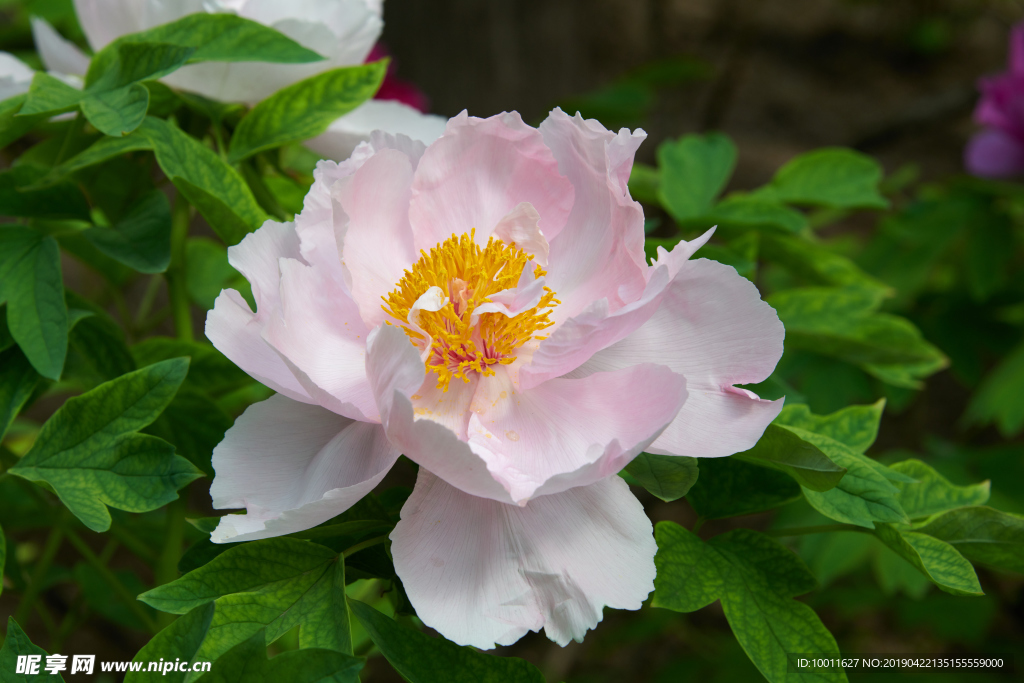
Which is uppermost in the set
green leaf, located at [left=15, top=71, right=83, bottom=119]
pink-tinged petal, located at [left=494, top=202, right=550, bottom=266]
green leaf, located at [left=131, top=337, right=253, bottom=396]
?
green leaf, located at [left=15, top=71, right=83, bottom=119]

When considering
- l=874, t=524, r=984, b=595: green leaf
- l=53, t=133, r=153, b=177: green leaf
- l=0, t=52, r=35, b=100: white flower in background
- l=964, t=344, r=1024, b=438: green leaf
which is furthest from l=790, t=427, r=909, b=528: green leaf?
l=964, t=344, r=1024, b=438: green leaf

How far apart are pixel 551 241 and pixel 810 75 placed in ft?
11.9

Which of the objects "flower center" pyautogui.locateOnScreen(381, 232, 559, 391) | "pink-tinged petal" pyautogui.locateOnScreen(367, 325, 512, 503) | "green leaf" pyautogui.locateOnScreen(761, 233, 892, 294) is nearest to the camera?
"pink-tinged petal" pyautogui.locateOnScreen(367, 325, 512, 503)

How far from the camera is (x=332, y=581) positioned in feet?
1.41

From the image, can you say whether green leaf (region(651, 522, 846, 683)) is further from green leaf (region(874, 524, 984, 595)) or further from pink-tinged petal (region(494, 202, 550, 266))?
pink-tinged petal (region(494, 202, 550, 266))

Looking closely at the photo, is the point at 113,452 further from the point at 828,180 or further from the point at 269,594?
the point at 828,180

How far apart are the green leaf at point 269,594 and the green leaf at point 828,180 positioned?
26.3 inches

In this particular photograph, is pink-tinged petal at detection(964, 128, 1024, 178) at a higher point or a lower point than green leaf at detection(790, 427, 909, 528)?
lower

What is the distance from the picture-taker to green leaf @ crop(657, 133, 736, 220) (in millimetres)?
868

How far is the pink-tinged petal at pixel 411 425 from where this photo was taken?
1.20 ft

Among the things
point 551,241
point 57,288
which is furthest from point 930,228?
point 57,288

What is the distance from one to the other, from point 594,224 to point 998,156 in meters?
1.14

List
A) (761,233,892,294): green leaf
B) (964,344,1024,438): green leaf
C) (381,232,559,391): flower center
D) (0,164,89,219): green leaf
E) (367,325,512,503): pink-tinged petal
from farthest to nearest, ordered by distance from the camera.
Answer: (964,344,1024,438): green leaf < (761,233,892,294): green leaf < (0,164,89,219): green leaf < (381,232,559,391): flower center < (367,325,512,503): pink-tinged petal

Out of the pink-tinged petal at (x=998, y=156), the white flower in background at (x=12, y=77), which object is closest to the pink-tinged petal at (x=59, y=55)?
the white flower in background at (x=12, y=77)
